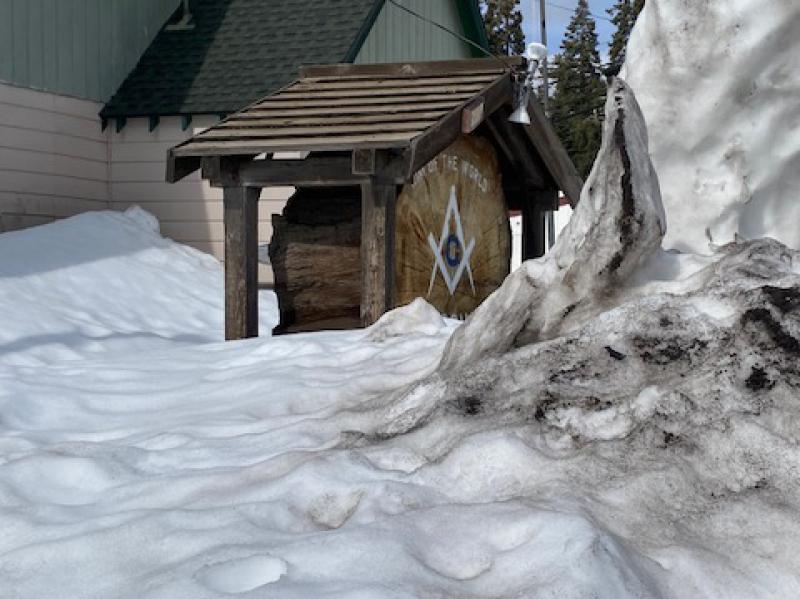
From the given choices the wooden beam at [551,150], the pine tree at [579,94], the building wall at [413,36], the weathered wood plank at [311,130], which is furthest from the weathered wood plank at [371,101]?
the pine tree at [579,94]

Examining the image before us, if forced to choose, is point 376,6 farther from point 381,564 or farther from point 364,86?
point 381,564

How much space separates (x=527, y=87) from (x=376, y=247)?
7.32ft

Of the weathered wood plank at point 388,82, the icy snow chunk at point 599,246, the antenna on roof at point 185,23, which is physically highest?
the antenna on roof at point 185,23

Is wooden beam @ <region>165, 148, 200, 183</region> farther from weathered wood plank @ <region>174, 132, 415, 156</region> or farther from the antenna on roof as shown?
the antenna on roof

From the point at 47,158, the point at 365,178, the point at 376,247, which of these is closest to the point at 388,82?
the point at 365,178

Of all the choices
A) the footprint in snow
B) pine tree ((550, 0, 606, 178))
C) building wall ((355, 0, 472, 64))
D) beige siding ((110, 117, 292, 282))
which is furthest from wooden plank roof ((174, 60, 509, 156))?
pine tree ((550, 0, 606, 178))

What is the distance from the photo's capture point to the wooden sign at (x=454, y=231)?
347 inches

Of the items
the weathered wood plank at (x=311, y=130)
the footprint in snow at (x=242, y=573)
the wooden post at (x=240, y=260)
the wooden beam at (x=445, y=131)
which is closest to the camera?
the footprint in snow at (x=242, y=573)

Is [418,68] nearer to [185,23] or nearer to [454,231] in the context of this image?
[454,231]

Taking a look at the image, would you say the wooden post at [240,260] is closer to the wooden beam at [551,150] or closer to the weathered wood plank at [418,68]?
the weathered wood plank at [418,68]

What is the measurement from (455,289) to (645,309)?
19.1 ft

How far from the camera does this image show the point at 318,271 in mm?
8844

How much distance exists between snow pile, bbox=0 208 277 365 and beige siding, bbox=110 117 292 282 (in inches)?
13.1

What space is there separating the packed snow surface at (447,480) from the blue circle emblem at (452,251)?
14.6 feet
